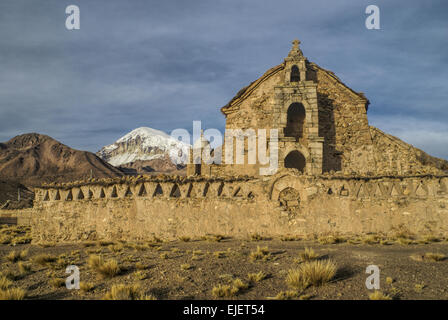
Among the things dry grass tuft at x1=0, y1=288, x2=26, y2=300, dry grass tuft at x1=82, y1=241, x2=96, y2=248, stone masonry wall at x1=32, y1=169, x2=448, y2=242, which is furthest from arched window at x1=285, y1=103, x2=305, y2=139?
dry grass tuft at x1=0, y1=288, x2=26, y2=300

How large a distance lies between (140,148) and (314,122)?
9227cm

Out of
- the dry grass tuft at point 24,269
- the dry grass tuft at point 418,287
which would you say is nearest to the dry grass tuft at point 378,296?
the dry grass tuft at point 418,287

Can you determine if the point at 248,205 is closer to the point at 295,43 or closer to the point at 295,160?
the point at 295,160

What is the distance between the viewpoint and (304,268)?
6.28 m

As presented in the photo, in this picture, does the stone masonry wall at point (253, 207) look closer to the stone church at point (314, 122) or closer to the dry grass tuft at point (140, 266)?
the dry grass tuft at point (140, 266)

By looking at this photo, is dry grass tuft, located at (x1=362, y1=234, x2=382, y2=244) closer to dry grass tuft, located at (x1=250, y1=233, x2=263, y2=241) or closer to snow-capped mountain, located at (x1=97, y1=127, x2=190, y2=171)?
dry grass tuft, located at (x1=250, y1=233, x2=263, y2=241)

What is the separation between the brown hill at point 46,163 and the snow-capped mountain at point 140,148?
2342 centimetres

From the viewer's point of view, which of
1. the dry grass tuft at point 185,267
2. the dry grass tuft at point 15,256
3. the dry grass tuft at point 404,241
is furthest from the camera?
the dry grass tuft at point 15,256

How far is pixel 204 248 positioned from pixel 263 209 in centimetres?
250

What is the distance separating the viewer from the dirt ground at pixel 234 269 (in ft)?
19.4

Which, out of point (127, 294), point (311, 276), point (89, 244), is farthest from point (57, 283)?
point (311, 276)

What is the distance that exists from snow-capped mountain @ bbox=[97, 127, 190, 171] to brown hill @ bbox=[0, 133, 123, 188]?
23.4 m

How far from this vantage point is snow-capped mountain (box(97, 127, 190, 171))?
310 feet

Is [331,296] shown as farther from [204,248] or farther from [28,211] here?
[28,211]
